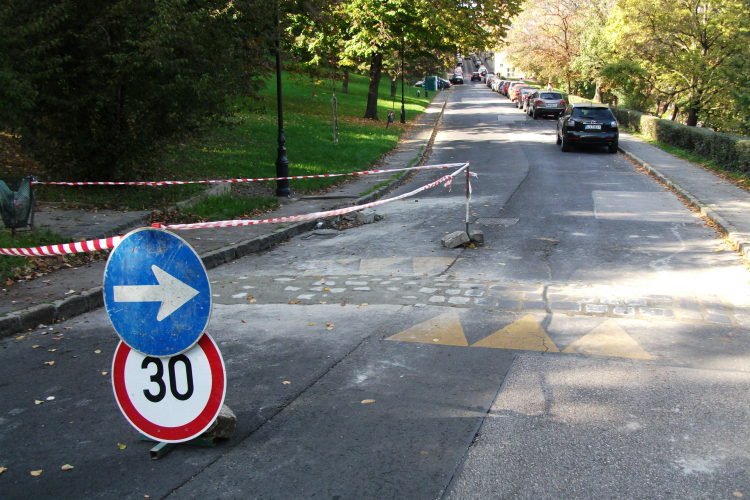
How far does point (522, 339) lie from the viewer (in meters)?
5.97

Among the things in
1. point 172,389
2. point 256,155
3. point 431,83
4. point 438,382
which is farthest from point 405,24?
point 431,83

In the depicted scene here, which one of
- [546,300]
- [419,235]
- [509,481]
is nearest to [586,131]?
[419,235]

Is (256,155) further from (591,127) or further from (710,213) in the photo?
(710,213)

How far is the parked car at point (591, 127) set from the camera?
72.8 ft

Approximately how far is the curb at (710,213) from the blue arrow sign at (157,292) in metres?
8.29

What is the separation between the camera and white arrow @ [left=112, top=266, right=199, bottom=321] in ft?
11.8

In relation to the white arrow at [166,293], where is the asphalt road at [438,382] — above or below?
below

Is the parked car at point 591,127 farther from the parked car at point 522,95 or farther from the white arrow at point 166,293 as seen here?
the parked car at point 522,95

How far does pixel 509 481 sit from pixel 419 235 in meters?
7.55

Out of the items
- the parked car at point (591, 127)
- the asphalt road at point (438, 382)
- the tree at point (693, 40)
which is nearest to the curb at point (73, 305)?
the asphalt road at point (438, 382)

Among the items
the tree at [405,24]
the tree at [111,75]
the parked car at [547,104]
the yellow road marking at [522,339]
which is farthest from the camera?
the parked car at [547,104]

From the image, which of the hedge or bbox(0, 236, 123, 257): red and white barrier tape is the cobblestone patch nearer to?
bbox(0, 236, 123, 257): red and white barrier tape

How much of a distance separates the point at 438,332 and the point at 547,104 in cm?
3475

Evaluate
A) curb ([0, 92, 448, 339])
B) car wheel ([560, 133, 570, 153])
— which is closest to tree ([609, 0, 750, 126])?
car wheel ([560, 133, 570, 153])
